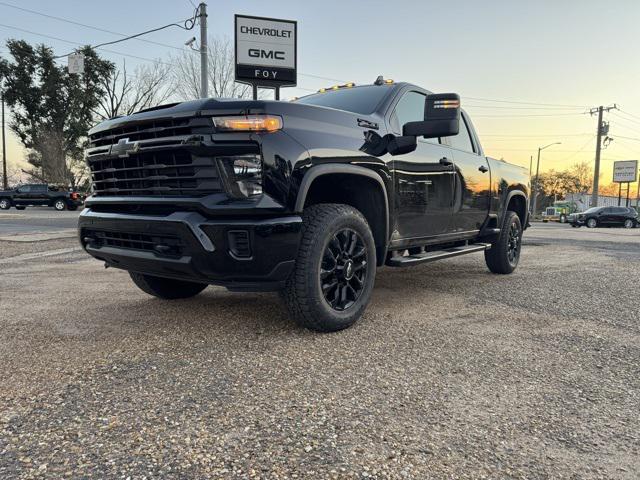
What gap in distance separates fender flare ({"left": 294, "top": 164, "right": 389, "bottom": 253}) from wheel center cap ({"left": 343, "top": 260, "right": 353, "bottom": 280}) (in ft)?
1.68

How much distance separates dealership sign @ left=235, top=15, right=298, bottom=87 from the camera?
52.3 feet

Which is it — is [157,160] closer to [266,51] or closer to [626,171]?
[266,51]

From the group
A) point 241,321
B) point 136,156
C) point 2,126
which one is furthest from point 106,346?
point 2,126

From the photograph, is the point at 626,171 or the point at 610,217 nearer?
the point at 610,217

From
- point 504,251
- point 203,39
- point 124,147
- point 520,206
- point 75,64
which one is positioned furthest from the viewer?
point 75,64

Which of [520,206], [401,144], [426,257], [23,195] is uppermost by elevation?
[401,144]

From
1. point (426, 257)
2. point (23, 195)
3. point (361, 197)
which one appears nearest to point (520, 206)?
point (426, 257)

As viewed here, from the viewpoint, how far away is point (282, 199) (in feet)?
9.46

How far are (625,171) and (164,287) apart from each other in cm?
6578

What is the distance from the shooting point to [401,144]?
12.4 feet

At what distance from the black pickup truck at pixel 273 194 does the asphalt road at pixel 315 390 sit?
16.9 inches

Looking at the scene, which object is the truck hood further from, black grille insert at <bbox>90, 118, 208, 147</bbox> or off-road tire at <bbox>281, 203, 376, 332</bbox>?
off-road tire at <bbox>281, 203, 376, 332</bbox>

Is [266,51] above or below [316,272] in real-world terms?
above

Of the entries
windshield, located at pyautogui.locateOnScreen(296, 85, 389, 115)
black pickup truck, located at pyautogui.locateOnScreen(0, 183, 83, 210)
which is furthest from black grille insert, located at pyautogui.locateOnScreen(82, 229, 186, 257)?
black pickup truck, located at pyautogui.locateOnScreen(0, 183, 83, 210)
